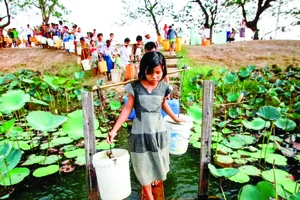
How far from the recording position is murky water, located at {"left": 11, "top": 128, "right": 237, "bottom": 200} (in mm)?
3199

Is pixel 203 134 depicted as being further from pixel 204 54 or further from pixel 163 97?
pixel 204 54

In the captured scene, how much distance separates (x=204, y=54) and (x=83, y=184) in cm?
1026

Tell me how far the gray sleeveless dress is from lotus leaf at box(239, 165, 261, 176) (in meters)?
1.77

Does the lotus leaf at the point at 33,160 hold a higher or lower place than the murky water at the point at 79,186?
higher

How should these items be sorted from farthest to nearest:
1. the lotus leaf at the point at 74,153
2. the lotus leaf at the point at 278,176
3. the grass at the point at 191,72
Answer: the grass at the point at 191,72
the lotus leaf at the point at 74,153
the lotus leaf at the point at 278,176

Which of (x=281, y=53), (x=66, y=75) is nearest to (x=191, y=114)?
(x=66, y=75)

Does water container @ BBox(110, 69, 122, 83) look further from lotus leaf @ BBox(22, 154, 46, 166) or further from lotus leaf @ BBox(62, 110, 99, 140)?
lotus leaf @ BBox(62, 110, 99, 140)

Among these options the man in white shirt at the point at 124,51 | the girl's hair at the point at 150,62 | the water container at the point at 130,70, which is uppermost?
the man in white shirt at the point at 124,51

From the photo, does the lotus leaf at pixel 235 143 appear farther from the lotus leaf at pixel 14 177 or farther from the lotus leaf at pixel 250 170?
the lotus leaf at pixel 14 177

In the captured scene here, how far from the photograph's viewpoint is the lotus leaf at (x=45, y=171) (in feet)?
11.6

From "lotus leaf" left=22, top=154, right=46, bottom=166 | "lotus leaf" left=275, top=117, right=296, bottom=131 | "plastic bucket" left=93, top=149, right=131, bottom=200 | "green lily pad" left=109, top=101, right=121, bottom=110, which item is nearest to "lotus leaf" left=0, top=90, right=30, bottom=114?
"lotus leaf" left=22, top=154, right=46, bottom=166

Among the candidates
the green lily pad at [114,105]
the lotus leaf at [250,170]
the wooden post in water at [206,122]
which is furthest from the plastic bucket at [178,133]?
the green lily pad at [114,105]

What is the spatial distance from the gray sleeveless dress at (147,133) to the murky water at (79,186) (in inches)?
36.7

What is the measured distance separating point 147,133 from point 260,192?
1153 mm
